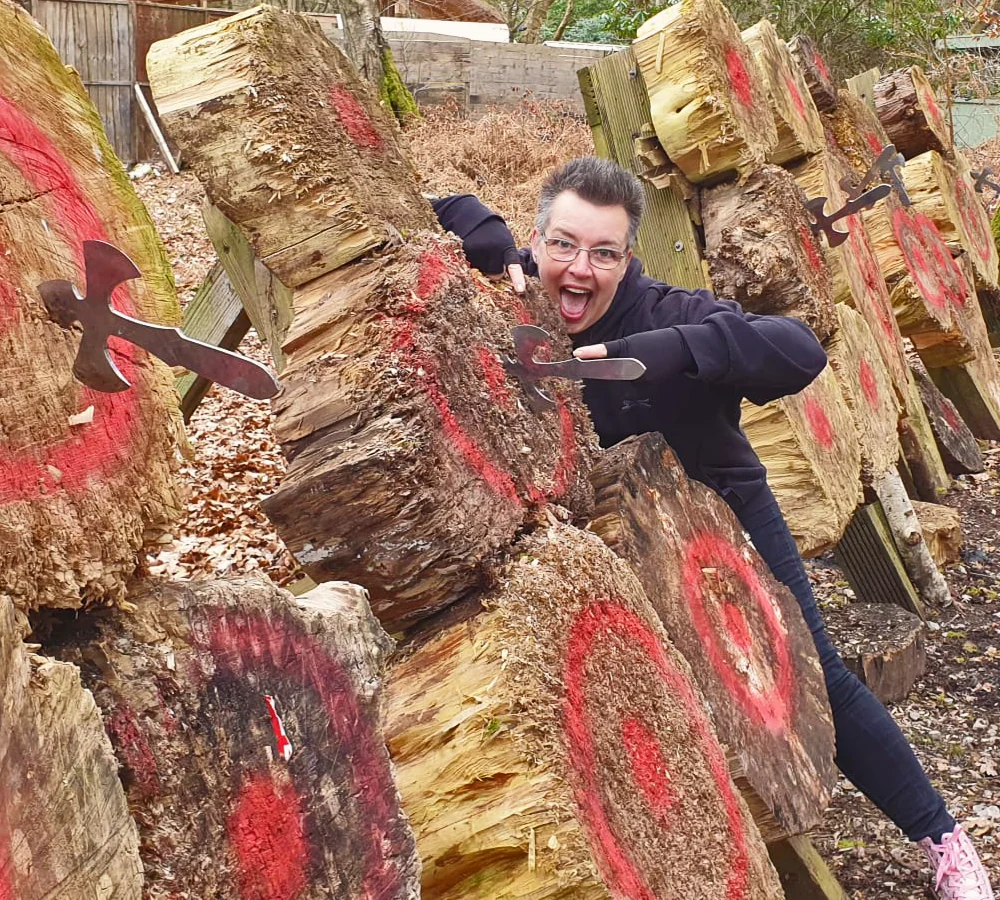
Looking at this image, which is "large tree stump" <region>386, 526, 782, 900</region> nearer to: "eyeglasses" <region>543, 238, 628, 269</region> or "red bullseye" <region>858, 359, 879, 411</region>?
"eyeglasses" <region>543, 238, 628, 269</region>

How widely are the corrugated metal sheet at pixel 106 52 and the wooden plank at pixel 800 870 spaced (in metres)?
9.92

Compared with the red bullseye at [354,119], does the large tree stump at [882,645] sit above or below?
below

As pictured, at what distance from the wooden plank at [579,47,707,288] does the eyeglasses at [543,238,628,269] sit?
3.92ft

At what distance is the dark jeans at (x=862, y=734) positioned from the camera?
3025 millimetres

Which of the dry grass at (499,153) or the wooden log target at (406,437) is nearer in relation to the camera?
A: the wooden log target at (406,437)

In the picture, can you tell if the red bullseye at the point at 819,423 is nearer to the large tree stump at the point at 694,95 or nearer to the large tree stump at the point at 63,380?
the large tree stump at the point at 694,95

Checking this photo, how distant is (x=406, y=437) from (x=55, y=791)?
87 centimetres

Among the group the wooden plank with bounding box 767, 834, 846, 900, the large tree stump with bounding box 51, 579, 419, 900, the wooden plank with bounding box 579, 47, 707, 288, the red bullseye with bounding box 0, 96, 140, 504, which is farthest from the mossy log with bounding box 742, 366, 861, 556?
the red bullseye with bounding box 0, 96, 140, 504

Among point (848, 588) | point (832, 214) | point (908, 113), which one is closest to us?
point (832, 214)

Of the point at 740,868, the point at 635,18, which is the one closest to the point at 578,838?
the point at 740,868

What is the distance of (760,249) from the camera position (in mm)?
3887

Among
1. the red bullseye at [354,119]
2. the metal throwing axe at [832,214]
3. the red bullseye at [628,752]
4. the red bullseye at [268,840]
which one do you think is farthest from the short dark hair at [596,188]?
the metal throwing axe at [832,214]

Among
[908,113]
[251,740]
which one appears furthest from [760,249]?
[908,113]

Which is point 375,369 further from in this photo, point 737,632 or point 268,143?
point 737,632
